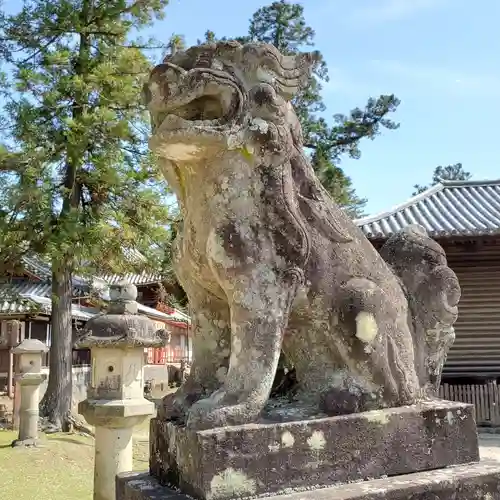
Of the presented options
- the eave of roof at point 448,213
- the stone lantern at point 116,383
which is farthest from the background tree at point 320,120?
the stone lantern at point 116,383

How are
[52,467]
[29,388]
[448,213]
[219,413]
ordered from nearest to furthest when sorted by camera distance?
[219,413] → [52,467] → [29,388] → [448,213]

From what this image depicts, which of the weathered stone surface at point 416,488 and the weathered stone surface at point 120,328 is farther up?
the weathered stone surface at point 120,328

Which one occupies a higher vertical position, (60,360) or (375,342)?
(375,342)

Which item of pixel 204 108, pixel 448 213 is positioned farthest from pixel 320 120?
pixel 204 108

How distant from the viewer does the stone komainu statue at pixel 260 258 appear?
86.9 inches

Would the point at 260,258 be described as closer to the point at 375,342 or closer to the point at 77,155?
the point at 375,342

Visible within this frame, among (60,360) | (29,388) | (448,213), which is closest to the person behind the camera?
(29,388)

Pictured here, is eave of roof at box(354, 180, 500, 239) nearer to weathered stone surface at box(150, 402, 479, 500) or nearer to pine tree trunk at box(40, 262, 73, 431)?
pine tree trunk at box(40, 262, 73, 431)

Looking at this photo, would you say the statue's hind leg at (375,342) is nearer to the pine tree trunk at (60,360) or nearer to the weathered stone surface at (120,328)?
the weathered stone surface at (120,328)

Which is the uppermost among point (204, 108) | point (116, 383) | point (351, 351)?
point (204, 108)

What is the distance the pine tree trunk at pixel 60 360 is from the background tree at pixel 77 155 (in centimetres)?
2

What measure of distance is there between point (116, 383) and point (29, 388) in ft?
14.6

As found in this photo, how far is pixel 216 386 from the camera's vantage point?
246 cm

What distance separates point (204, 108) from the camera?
2.36m
